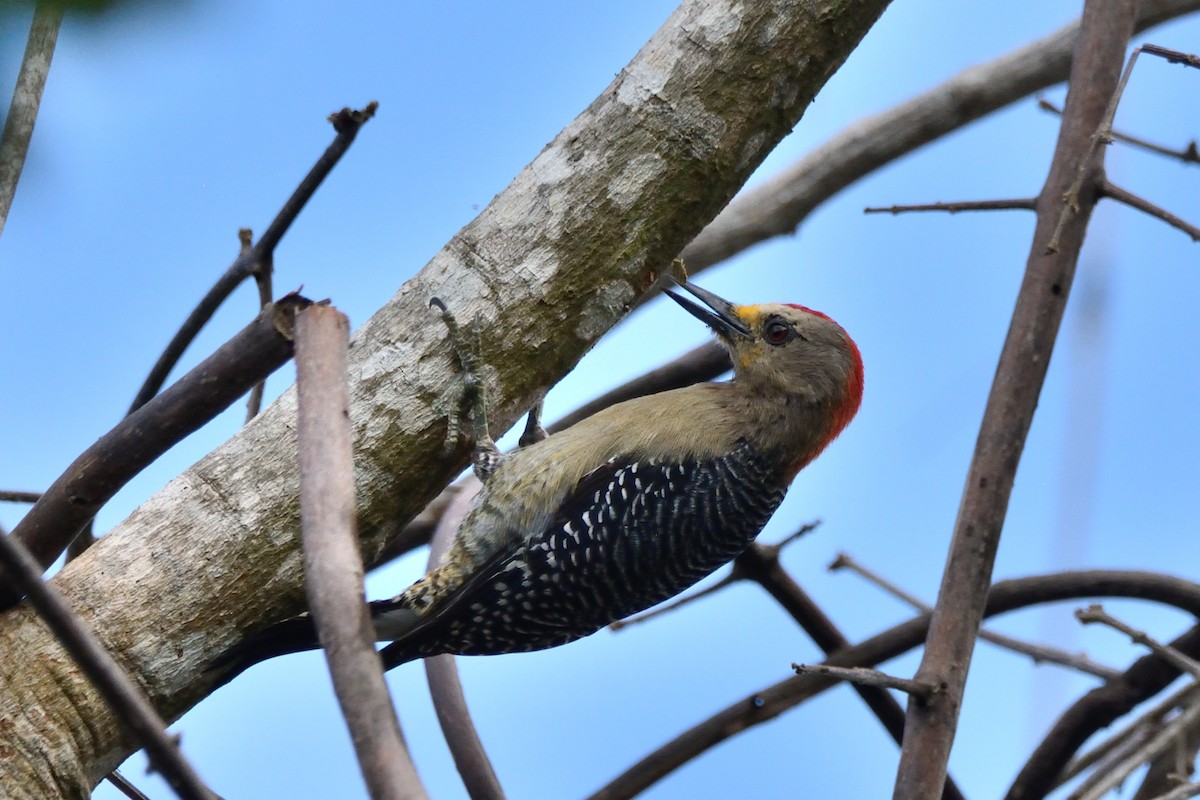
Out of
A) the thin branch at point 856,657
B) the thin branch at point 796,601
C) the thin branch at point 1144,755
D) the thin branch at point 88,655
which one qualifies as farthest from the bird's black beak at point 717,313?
the thin branch at point 88,655

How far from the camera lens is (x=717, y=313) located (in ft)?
14.0

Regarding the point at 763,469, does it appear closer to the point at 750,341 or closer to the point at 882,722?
the point at 750,341

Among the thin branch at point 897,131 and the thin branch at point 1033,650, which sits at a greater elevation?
the thin branch at point 897,131

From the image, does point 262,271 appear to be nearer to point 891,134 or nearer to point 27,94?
point 27,94

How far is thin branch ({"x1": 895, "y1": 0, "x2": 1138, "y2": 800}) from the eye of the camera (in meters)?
2.60

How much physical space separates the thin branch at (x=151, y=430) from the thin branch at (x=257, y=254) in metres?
0.45

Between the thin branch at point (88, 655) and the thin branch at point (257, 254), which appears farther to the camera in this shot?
the thin branch at point (257, 254)

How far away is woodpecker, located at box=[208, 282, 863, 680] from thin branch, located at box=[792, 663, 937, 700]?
41.0 inches

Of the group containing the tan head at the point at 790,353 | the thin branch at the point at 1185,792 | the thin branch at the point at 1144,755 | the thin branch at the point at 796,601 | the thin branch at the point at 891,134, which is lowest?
the thin branch at the point at 1185,792

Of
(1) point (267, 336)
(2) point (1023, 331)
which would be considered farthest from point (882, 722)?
(1) point (267, 336)

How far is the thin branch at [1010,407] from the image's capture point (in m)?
2.60

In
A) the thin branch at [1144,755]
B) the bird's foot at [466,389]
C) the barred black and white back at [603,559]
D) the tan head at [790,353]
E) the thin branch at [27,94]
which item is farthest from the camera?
the tan head at [790,353]

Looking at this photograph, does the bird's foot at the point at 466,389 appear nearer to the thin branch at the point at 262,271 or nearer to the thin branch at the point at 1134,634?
the thin branch at the point at 262,271

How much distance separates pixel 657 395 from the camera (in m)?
3.94
